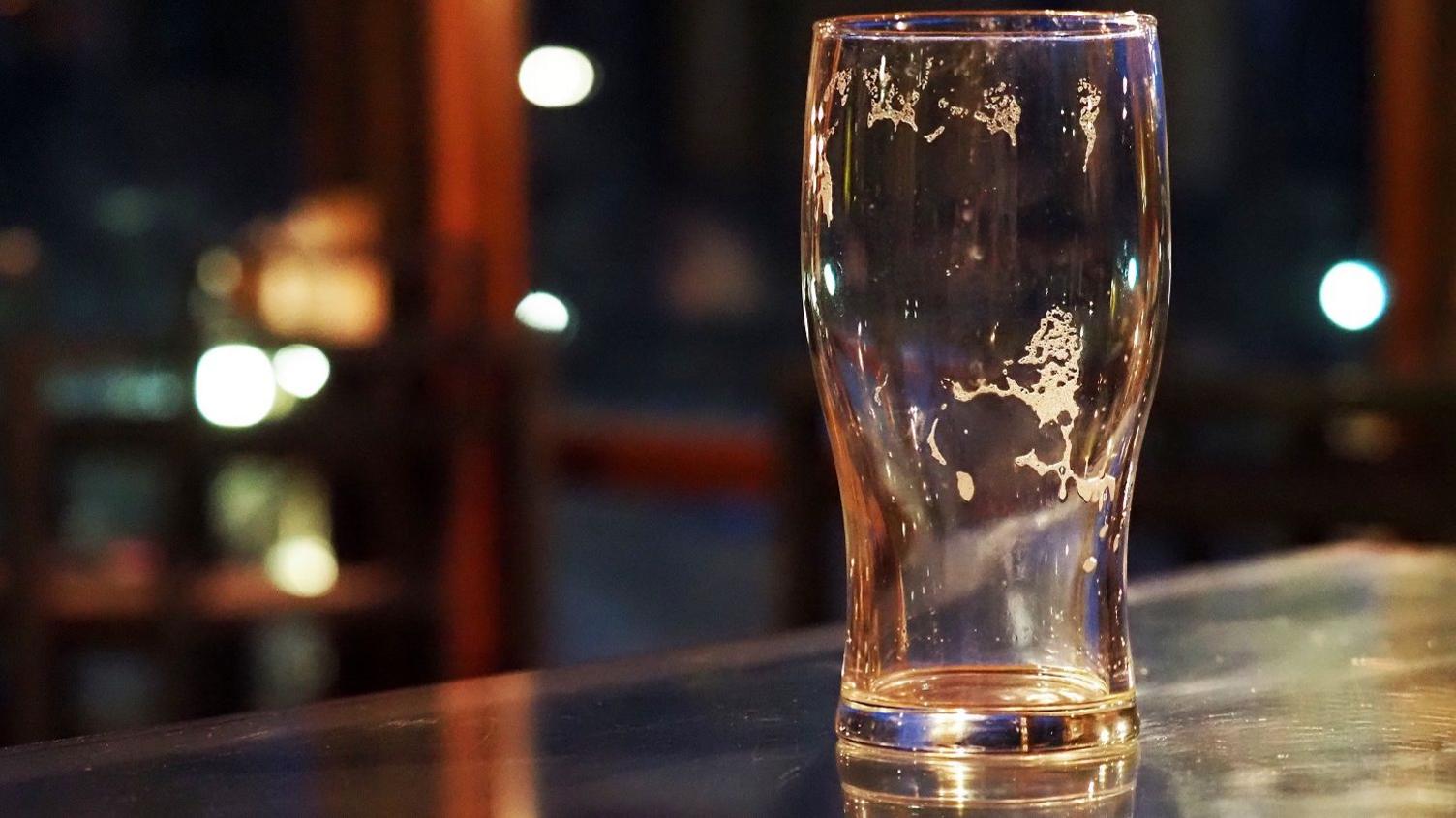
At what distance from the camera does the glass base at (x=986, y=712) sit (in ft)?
1.21

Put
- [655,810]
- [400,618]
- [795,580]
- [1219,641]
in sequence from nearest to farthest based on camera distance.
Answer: [655,810] → [1219,641] → [795,580] → [400,618]

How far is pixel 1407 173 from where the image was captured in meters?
2.75

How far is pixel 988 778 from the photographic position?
1.14 feet

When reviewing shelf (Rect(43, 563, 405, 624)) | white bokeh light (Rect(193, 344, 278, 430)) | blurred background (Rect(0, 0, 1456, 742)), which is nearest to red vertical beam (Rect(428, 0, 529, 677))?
blurred background (Rect(0, 0, 1456, 742))

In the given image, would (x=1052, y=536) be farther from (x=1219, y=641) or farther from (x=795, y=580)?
(x=795, y=580)

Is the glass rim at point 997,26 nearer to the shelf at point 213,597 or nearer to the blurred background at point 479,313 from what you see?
the blurred background at point 479,313

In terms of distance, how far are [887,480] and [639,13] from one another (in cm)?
343

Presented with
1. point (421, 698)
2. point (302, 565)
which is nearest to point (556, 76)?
point (302, 565)

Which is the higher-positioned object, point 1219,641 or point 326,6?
point 326,6

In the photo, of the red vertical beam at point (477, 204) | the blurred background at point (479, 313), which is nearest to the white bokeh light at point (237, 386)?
the blurred background at point (479, 313)

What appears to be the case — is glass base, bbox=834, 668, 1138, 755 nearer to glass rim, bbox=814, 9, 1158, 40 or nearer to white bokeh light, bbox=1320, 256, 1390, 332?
glass rim, bbox=814, 9, 1158, 40

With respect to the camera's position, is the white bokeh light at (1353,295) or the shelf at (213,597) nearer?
the shelf at (213,597)

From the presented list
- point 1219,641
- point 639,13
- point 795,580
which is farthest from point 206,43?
point 1219,641

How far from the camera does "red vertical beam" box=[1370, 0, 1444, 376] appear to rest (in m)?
2.71
